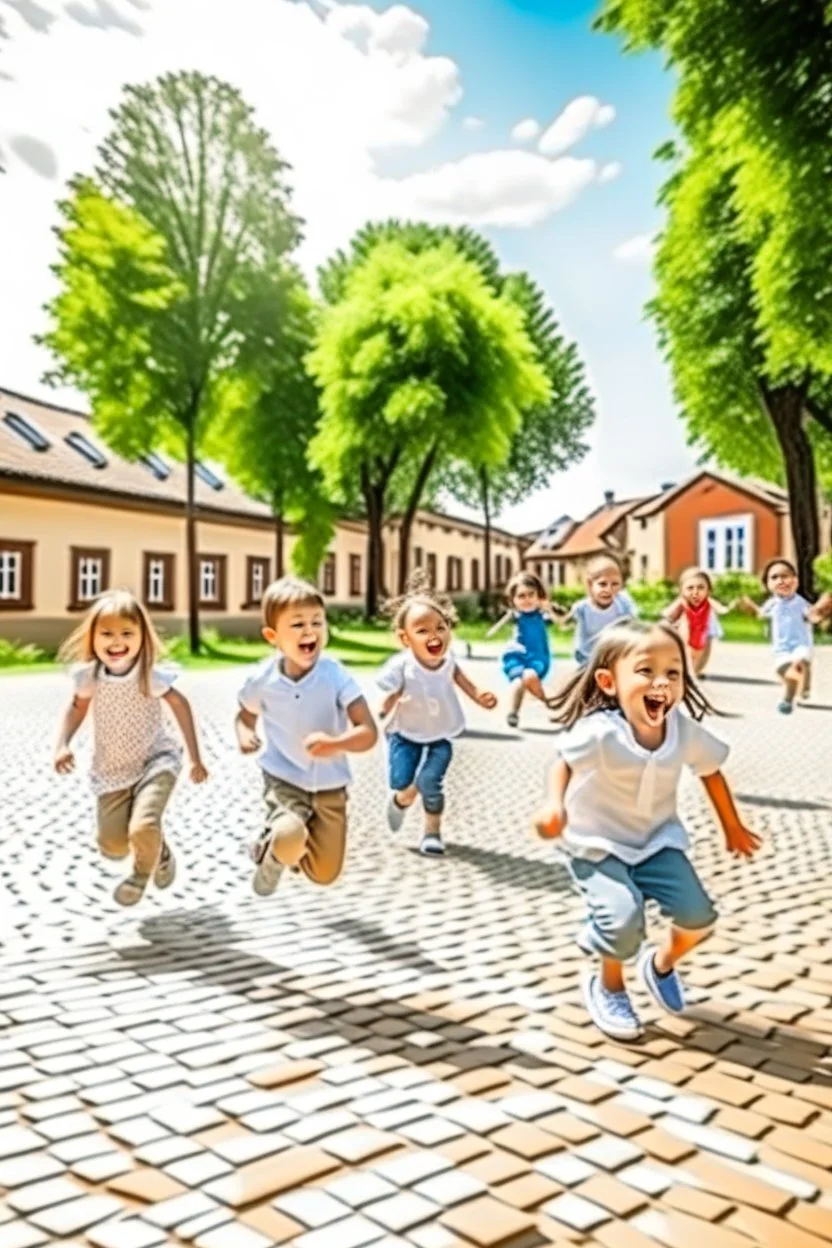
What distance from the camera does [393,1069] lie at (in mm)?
2967

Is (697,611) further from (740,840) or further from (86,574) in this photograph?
(86,574)

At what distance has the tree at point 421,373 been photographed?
91.6 feet

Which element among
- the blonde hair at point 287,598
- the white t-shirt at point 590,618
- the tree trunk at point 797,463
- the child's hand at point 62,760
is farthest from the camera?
the tree trunk at point 797,463

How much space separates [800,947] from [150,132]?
23.1 m

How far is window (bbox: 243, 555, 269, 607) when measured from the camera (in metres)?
32.1

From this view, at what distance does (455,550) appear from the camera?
47906 millimetres

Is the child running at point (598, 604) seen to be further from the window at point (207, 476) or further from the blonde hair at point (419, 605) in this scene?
the window at point (207, 476)

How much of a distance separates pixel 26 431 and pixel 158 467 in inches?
196

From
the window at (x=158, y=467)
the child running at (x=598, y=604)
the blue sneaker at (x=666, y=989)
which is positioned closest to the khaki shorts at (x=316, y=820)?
the blue sneaker at (x=666, y=989)

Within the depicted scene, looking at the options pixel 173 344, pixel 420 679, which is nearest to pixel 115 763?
pixel 420 679

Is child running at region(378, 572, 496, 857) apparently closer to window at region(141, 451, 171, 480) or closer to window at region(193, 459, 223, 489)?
window at region(141, 451, 171, 480)

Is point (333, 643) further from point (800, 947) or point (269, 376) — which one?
point (800, 947)

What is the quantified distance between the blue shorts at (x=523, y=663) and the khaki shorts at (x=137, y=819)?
6.23m

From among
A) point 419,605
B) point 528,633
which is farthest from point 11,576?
point 419,605
